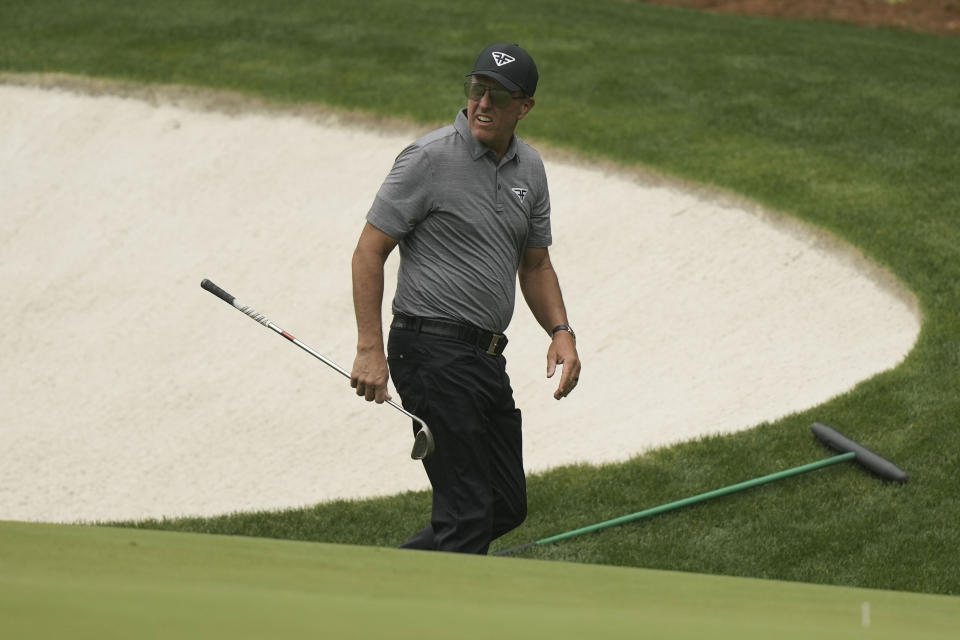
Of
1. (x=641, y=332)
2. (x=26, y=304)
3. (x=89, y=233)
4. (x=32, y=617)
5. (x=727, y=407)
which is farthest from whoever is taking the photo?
(x=89, y=233)

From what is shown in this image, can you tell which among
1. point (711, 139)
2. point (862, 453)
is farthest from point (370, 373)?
point (711, 139)

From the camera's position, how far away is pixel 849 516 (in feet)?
21.8

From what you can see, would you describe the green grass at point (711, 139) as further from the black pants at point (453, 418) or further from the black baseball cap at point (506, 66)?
the black baseball cap at point (506, 66)

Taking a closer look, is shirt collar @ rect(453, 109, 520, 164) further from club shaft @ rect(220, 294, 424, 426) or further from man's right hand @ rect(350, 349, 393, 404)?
→ club shaft @ rect(220, 294, 424, 426)

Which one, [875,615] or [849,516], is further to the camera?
[849,516]

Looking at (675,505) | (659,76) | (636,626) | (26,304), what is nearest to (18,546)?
(636,626)

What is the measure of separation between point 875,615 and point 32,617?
174 centimetres

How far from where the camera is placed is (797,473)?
711 cm

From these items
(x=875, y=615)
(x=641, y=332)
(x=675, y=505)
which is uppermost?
(x=875, y=615)

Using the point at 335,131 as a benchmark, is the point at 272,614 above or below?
above

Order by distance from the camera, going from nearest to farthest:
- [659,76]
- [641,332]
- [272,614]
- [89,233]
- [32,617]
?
1. [32,617]
2. [272,614]
3. [641,332]
4. [89,233]
5. [659,76]

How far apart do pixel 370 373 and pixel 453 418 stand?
0.39 meters

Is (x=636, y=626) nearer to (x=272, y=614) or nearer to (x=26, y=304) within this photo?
(x=272, y=614)

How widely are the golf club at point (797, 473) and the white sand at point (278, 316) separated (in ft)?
4.26
